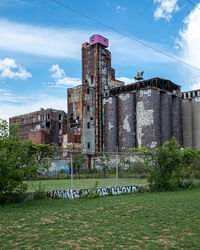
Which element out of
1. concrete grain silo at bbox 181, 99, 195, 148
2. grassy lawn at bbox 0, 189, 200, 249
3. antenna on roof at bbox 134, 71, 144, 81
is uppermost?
antenna on roof at bbox 134, 71, 144, 81

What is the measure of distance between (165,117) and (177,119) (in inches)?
143

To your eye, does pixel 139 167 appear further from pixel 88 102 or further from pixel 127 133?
pixel 88 102

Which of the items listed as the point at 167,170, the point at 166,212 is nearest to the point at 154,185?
the point at 167,170

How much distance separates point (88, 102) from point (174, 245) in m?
47.2

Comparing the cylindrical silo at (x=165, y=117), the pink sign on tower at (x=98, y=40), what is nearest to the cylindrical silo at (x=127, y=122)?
the cylindrical silo at (x=165, y=117)

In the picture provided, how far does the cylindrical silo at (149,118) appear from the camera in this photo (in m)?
44.8

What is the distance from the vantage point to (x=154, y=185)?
58.2ft

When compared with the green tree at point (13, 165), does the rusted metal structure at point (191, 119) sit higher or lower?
higher

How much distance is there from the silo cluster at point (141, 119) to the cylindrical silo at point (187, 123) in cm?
134

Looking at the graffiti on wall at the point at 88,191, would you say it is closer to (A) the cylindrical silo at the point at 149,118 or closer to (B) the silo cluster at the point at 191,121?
(A) the cylindrical silo at the point at 149,118

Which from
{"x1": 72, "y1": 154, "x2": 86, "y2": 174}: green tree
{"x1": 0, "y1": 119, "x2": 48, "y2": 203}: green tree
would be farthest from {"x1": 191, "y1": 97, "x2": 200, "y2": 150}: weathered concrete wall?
{"x1": 0, "y1": 119, "x2": 48, "y2": 203}: green tree

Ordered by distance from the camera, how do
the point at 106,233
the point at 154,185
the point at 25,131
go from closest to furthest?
1. the point at 106,233
2. the point at 154,185
3. the point at 25,131

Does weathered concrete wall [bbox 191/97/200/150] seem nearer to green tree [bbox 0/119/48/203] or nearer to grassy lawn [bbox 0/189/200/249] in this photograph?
grassy lawn [bbox 0/189/200/249]

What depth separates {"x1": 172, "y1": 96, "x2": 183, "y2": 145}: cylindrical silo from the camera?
1925 inches
